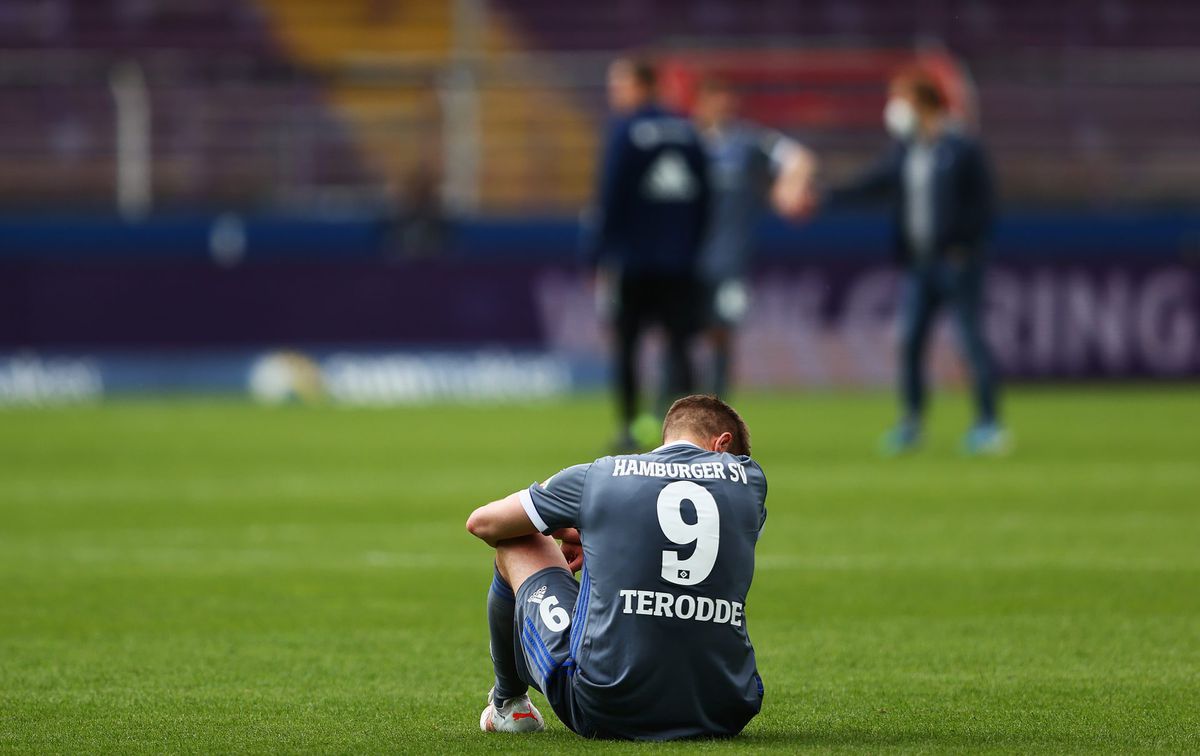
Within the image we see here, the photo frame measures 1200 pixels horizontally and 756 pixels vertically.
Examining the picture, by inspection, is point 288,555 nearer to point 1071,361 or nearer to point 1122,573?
point 1122,573

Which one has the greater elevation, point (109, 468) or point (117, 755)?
point (117, 755)

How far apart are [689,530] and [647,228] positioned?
311 inches

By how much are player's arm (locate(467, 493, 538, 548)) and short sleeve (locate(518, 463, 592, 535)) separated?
0.03 m

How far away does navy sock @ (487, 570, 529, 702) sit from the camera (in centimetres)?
506

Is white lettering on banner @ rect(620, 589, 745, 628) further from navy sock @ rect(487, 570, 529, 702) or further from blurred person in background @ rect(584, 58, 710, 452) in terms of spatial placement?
blurred person in background @ rect(584, 58, 710, 452)

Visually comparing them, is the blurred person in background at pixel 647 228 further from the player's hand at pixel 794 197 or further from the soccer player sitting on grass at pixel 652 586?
the soccer player sitting on grass at pixel 652 586

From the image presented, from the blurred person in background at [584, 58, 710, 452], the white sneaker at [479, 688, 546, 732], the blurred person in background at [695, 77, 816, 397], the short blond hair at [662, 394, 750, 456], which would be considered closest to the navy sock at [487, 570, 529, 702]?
the white sneaker at [479, 688, 546, 732]

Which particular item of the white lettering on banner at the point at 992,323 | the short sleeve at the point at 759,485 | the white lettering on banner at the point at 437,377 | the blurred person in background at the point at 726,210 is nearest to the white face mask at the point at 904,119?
the blurred person in background at the point at 726,210

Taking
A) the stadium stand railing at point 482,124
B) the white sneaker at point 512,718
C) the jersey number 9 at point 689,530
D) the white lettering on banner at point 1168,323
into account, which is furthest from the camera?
the stadium stand railing at point 482,124

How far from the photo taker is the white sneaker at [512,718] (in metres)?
5.05

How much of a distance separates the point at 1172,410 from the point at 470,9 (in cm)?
1069

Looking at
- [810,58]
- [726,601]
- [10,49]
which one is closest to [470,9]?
[810,58]

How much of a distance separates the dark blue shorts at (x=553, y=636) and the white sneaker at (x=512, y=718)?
0.16 m

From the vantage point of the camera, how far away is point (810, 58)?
75.4 ft
